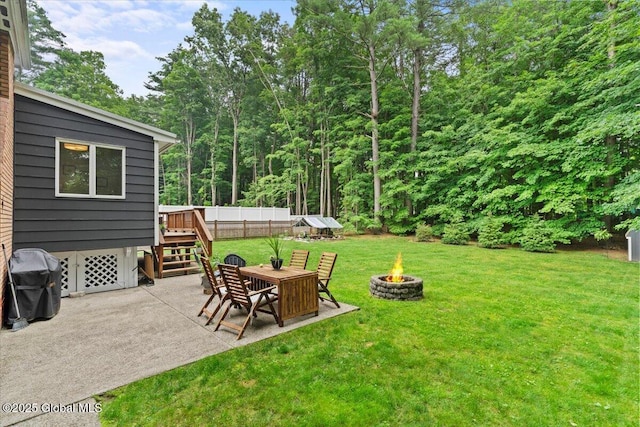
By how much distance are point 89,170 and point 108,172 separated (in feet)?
1.00

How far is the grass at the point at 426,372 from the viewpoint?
221 cm

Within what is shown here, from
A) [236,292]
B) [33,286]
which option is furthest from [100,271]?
[236,292]

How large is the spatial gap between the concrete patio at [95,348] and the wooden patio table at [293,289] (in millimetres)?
155

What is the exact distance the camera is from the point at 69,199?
17.4 ft

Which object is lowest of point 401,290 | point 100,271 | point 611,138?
point 401,290

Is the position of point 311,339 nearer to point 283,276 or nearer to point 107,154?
point 283,276

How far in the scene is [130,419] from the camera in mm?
2145

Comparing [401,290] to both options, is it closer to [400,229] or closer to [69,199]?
[69,199]

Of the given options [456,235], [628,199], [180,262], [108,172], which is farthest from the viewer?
[456,235]

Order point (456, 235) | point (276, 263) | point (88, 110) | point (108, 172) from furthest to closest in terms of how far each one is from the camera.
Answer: point (456, 235), point (108, 172), point (88, 110), point (276, 263)

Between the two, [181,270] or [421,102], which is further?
[421,102]

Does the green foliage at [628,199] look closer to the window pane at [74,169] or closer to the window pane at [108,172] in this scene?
the window pane at [108,172]

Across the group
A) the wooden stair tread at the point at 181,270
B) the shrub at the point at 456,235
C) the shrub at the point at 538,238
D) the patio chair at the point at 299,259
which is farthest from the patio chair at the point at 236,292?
the shrub at the point at 456,235

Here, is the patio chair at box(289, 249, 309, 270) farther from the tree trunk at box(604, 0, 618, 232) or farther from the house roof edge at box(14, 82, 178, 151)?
the tree trunk at box(604, 0, 618, 232)
